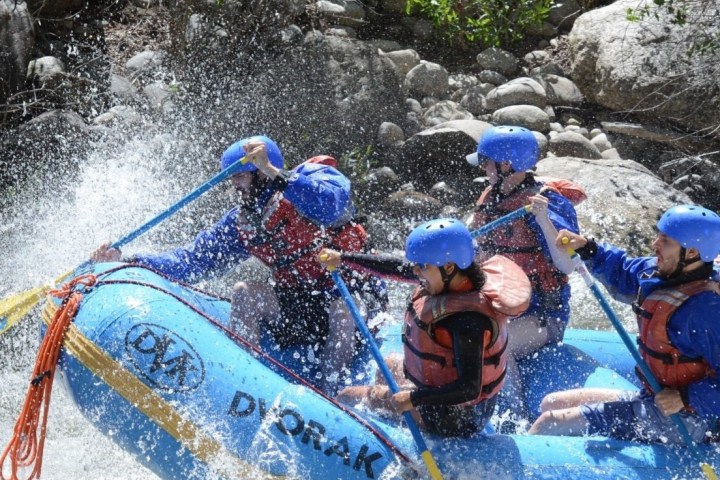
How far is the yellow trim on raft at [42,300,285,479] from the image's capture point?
12.6ft

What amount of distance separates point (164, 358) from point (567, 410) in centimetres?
182

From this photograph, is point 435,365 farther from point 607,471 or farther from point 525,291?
point 607,471

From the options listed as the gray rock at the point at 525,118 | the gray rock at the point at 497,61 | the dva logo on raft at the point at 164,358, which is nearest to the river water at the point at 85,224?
the dva logo on raft at the point at 164,358

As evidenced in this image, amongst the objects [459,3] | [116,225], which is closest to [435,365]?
[116,225]

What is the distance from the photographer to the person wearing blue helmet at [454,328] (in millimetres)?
3598

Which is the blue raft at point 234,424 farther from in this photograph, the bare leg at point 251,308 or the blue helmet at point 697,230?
the blue helmet at point 697,230

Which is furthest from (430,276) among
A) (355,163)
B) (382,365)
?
(355,163)

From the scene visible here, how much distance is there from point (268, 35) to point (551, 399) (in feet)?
18.9

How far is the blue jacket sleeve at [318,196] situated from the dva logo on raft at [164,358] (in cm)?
104

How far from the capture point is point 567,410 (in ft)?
13.5

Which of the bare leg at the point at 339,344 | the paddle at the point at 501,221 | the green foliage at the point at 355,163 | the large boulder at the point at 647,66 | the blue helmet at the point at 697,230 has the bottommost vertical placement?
the green foliage at the point at 355,163

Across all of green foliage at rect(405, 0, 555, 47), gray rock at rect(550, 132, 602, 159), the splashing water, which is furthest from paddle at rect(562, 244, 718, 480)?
green foliage at rect(405, 0, 555, 47)

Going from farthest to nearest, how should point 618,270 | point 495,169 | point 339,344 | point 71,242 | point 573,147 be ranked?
point 573,147, point 71,242, point 495,169, point 339,344, point 618,270

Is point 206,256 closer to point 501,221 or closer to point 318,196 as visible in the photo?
point 318,196
